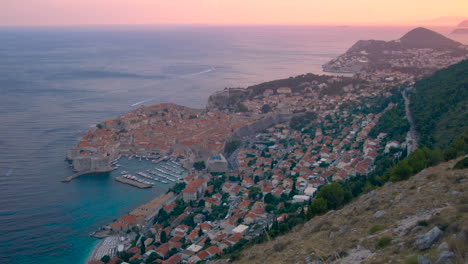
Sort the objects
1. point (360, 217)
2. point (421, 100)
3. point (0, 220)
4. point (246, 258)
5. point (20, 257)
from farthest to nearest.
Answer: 1. point (421, 100)
2. point (0, 220)
3. point (20, 257)
4. point (246, 258)
5. point (360, 217)

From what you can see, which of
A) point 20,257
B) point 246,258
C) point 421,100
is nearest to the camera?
point 246,258

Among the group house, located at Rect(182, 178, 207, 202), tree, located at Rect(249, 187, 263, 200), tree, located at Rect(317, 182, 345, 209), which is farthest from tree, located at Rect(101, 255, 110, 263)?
tree, located at Rect(317, 182, 345, 209)

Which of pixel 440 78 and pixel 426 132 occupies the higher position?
pixel 440 78

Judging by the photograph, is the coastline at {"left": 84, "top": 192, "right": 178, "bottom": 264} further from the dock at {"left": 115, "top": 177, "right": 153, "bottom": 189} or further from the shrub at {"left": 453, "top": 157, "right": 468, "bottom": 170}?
the shrub at {"left": 453, "top": 157, "right": 468, "bottom": 170}

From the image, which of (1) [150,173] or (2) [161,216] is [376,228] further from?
(1) [150,173]

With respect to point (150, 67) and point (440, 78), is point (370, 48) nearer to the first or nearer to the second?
point (150, 67)

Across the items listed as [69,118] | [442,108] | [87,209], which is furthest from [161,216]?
[69,118]

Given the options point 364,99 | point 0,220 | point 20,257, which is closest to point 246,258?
point 20,257

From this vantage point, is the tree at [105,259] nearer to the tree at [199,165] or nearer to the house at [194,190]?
the house at [194,190]
